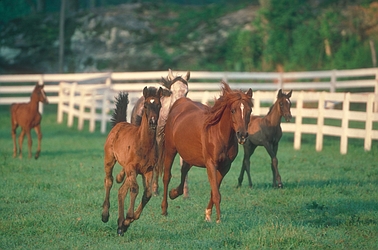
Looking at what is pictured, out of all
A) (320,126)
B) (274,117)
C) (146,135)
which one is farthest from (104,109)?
(146,135)

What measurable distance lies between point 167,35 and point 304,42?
7.97 meters

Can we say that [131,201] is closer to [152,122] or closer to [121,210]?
[121,210]

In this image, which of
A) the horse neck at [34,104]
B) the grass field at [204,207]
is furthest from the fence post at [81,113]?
the grass field at [204,207]

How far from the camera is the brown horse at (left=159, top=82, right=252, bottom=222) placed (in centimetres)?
995

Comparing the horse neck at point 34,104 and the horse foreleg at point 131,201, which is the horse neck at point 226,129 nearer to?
the horse foreleg at point 131,201

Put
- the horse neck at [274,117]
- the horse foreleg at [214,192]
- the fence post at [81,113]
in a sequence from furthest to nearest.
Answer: the fence post at [81,113]
the horse neck at [274,117]
the horse foreleg at [214,192]

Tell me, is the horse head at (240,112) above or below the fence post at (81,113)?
above

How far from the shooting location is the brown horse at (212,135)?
995 centimetres

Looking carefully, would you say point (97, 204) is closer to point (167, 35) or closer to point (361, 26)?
point (361, 26)

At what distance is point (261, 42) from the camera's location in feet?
118

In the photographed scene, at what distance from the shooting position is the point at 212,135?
10484mm

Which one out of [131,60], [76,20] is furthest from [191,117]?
[76,20]

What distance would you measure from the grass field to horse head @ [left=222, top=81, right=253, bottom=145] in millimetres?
1230

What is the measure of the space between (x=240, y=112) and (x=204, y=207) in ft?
7.87
